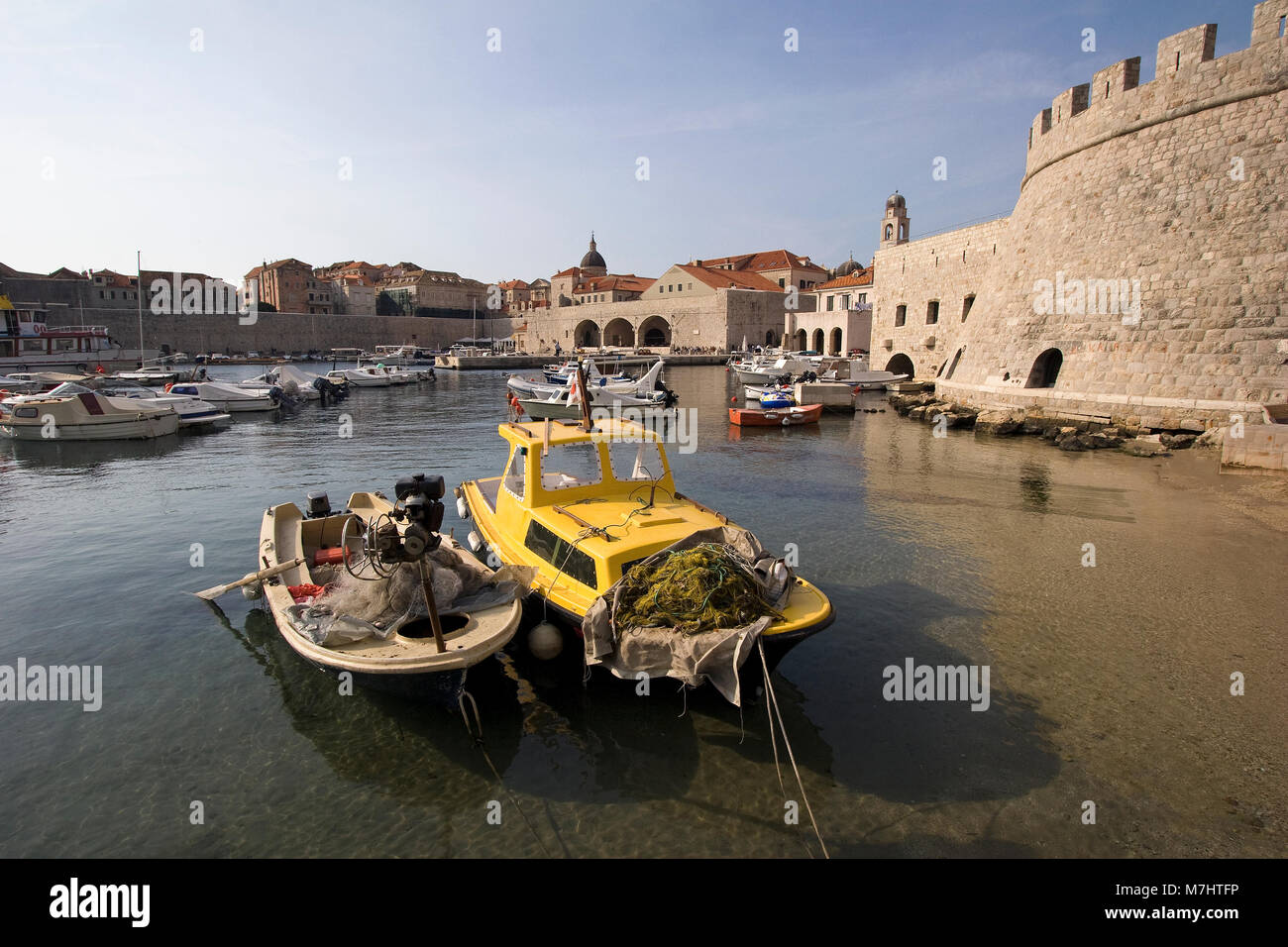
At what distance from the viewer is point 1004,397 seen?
78.7 ft

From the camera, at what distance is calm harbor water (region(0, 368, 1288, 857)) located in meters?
4.67

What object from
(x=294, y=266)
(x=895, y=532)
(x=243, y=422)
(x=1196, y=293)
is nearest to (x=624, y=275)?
(x=294, y=266)

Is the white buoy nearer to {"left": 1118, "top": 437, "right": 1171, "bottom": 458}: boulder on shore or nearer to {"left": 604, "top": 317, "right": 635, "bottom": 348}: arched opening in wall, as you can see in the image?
{"left": 1118, "top": 437, "right": 1171, "bottom": 458}: boulder on shore

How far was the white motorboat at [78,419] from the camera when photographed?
71.6ft

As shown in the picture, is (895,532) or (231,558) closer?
(231,558)

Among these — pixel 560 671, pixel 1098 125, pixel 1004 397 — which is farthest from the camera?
pixel 1004 397

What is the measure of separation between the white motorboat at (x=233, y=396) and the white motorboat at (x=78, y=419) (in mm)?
7291

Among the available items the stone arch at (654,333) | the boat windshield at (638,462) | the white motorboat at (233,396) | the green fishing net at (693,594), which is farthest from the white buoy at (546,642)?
the stone arch at (654,333)

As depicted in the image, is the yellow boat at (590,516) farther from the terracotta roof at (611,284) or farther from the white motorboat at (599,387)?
the terracotta roof at (611,284)

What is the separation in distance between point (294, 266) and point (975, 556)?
10465 cm

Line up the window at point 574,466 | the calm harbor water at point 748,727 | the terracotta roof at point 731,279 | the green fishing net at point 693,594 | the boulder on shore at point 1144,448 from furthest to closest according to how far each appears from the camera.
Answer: the terracotta roof at point 731,279 < the boulder on shore at point 1144,448 < the window at point 574,466 < the green fishing net at point 693,594 < the calm harbor water at point 748,727

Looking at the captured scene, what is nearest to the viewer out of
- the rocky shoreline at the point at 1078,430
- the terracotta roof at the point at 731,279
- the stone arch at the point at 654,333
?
the rocky shoreline at the point at 1078,430
